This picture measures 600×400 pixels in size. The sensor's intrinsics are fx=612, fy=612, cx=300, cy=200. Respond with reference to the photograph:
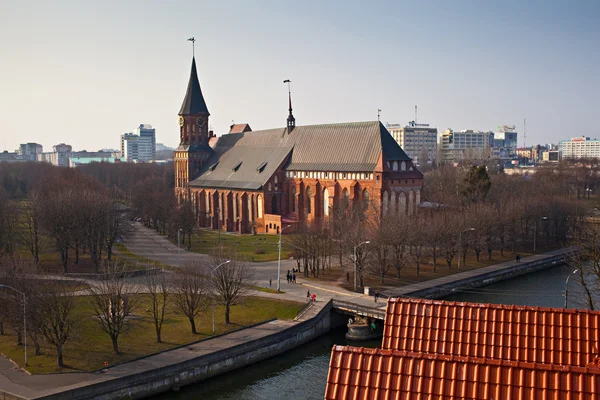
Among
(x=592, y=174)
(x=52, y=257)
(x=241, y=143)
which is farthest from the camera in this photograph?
(x=592, y=174)

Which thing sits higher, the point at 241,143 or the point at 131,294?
the point at 241,143

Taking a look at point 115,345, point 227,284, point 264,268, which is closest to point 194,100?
point 264,268

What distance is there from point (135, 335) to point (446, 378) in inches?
1359

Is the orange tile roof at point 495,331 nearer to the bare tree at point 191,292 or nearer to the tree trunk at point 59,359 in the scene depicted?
the tree trunk at point 59,359

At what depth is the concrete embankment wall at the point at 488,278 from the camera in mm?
60312

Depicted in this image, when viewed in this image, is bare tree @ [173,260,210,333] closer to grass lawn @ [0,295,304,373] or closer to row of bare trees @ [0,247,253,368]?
row of bare trees @ [0,247,253,368]

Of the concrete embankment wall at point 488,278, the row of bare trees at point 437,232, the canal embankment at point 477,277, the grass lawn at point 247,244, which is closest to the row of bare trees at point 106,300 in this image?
the row of bare trees at point 437,232

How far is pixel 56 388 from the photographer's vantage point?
3553cm

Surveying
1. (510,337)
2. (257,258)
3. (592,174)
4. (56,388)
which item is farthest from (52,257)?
(592,174)

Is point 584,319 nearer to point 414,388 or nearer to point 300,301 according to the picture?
point 414,388

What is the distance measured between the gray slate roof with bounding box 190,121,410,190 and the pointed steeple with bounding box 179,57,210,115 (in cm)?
814

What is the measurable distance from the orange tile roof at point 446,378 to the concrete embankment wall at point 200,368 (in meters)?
24.4

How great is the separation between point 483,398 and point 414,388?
1.70 m

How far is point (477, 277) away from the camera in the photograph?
220ft
